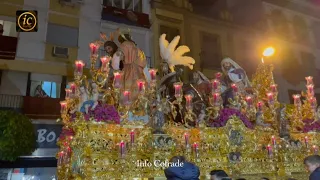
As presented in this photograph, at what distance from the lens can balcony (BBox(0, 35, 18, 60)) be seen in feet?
26.1

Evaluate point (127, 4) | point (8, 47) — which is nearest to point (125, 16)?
point (127, 4)

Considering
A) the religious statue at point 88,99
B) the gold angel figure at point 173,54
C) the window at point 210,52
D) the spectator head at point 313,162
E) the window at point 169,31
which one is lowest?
the spectator head at point 313,162

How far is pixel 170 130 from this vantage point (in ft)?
14.7

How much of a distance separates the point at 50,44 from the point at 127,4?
3.34 m

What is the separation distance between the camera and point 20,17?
6809 millimetres

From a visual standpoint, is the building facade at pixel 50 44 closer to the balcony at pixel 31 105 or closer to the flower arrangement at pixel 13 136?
the balcony at pixel 31 105

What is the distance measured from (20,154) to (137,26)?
5.68 meters

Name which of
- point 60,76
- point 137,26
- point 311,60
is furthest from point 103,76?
point 311,60

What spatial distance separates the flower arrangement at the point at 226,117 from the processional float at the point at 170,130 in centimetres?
2

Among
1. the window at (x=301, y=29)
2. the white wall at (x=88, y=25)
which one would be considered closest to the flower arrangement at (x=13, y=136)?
the white wall at (x=88, y=25)

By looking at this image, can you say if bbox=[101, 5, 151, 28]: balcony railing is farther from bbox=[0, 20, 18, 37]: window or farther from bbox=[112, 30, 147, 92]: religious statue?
bbox=[112, 30, 147, 92]: religious statue

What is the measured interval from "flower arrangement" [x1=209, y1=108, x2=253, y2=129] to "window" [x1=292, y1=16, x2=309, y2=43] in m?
8.70

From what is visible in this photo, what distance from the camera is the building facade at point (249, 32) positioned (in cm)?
1033

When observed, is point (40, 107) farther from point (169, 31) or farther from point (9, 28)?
point (169, 31)
